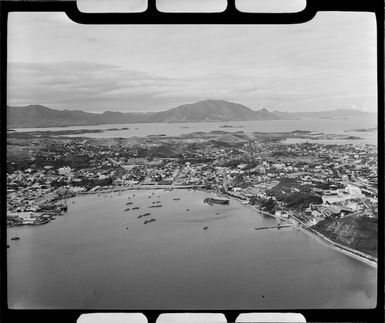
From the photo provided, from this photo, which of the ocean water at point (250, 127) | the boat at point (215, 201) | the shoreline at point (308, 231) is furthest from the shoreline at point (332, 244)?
the ocean water at point (250, 127)

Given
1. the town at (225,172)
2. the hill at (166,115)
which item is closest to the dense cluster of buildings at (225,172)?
the town at (225,172)

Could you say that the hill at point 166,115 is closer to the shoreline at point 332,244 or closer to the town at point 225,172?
the town at point 225,172

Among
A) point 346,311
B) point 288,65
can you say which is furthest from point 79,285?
point 288,65

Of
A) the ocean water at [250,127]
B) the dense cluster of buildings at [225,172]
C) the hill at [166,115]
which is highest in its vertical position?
the hill at [166,115]

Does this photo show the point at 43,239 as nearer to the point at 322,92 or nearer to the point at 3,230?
the point at 3,230

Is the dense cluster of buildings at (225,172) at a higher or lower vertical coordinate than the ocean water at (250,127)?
lower

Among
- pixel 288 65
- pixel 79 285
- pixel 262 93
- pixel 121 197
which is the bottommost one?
pixel 79 285

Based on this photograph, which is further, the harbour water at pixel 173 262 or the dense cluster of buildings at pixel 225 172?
the dense cluster of buildings at pixel 225 172
